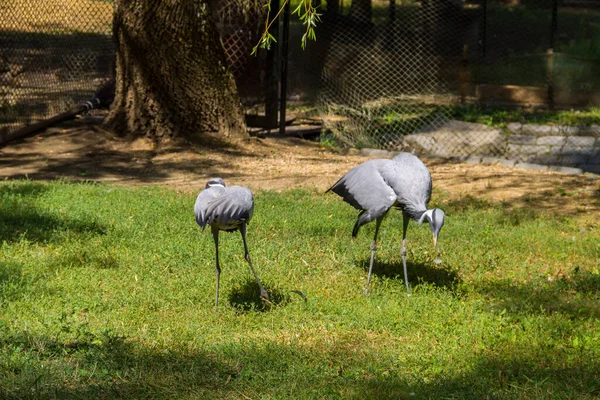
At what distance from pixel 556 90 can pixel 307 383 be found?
35.0 feet

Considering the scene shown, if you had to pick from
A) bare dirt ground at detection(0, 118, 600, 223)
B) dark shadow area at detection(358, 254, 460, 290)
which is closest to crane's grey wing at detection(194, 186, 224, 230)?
dark shadow area at detection(358, 254, 460, 290)

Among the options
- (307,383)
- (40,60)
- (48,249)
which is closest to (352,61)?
(40,60)

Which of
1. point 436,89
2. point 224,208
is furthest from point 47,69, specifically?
→ point 224,208

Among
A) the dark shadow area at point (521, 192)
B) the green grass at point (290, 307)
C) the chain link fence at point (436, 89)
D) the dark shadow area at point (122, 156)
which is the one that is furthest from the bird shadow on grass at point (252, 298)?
the chain link fence at point (436, 89)

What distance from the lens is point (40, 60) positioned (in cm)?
1178

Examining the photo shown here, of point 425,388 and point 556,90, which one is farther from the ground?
point 556,90

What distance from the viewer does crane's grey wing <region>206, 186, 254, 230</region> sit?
5.34m

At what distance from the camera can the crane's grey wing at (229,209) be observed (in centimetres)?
534

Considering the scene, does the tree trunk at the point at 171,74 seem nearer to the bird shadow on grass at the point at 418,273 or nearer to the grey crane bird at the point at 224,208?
the bird shadow on grass at the point at 418,273

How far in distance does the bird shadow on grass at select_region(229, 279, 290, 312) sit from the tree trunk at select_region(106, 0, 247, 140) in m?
5.61

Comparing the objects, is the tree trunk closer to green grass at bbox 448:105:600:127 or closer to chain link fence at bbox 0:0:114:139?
chain link fence at bbox 0:0:114:139

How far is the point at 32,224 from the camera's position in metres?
7.47

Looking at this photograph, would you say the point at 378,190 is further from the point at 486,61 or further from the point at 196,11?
the point at 486,61

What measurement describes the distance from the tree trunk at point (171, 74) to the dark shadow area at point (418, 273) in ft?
17.3
